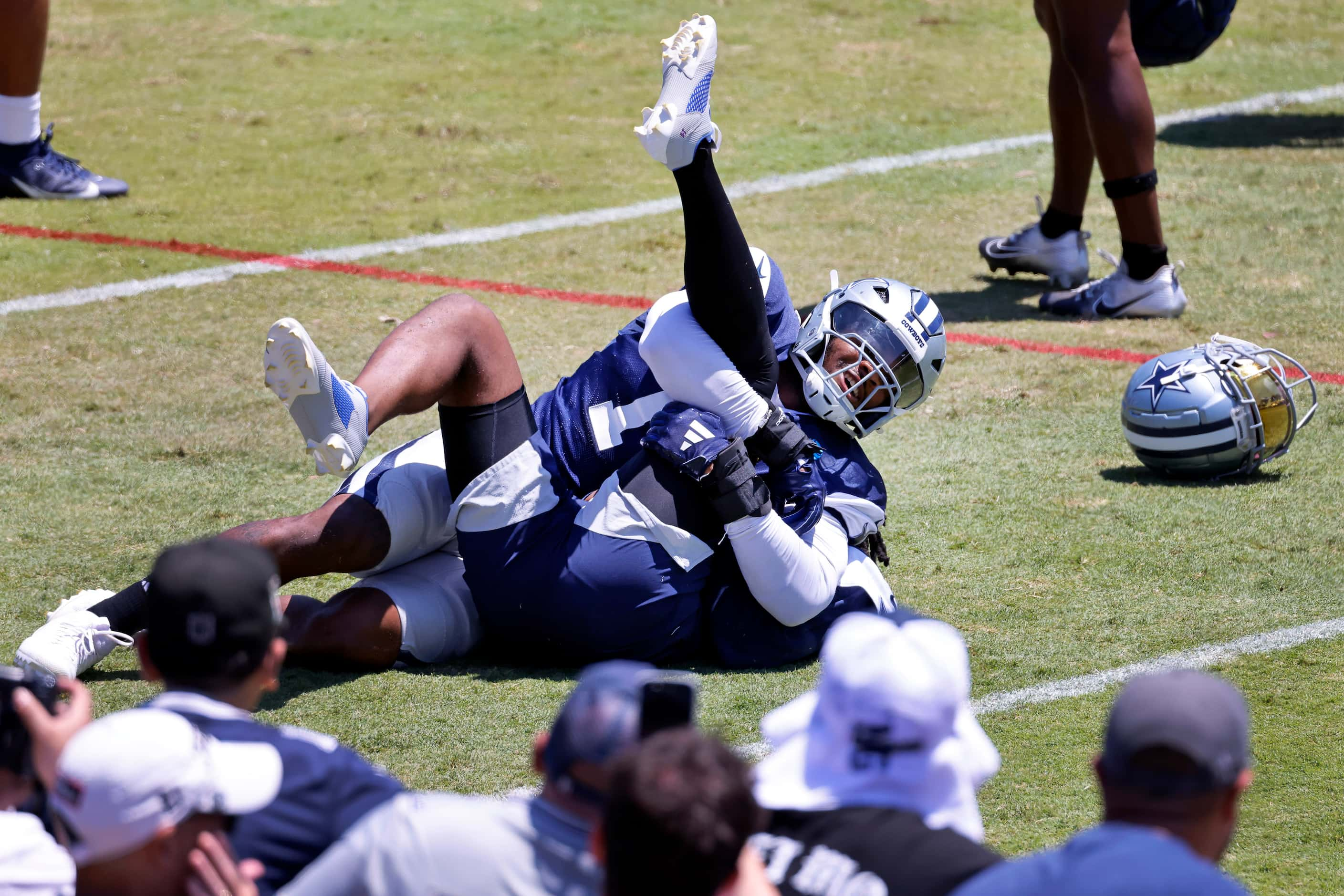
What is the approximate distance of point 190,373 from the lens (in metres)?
6.00

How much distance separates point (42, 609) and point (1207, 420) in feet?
11.2

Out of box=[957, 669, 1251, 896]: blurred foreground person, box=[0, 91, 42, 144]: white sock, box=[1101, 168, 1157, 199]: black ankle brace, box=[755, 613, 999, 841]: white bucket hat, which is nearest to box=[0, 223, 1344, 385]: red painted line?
box=[0, 91, 42, 144]: white sock

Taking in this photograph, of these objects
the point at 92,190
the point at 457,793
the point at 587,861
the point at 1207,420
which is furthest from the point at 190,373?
the point at 587,861

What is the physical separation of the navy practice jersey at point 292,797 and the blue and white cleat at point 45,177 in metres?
6.70

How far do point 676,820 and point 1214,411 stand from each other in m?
3.59

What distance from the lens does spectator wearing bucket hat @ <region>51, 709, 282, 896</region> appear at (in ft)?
6.15

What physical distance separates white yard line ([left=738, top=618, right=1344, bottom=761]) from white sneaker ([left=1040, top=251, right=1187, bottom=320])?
9.83 ft

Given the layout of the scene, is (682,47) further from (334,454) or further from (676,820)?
(676,820)

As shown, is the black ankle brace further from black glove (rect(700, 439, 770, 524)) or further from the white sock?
the white sock

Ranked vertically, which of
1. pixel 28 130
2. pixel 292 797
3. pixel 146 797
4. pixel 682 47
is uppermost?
pixel 682 47

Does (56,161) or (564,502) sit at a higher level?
(564,502)

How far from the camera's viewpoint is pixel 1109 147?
6.52m

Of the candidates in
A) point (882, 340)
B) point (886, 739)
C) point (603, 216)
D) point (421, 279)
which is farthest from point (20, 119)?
point (886, 739)

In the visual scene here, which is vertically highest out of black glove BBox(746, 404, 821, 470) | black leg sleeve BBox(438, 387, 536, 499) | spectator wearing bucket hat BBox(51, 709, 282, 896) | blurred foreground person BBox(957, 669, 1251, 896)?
blurred foreground person BBox(957, 669, 1251, 896)
